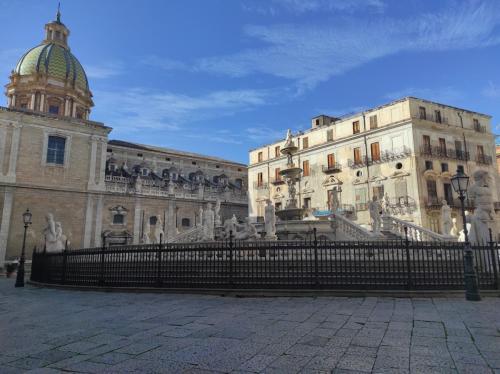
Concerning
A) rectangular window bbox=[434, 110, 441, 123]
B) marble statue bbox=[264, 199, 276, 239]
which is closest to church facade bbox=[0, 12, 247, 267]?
marble statue bbox=[264, 199, 276, 239]

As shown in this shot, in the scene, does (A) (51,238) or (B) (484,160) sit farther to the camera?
(B) (484,160)

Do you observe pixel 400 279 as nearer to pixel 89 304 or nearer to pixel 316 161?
pixel 89 304

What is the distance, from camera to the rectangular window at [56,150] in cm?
3238

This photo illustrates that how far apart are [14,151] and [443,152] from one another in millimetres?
37629

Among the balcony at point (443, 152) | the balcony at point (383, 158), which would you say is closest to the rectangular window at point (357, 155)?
the balcony at point (383, 158)

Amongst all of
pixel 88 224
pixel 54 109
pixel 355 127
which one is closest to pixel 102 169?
pixel 88 224

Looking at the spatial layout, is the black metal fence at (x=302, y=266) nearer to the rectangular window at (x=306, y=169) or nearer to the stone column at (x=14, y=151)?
the stone column at (x=14, y=151)

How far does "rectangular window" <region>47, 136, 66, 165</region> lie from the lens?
32375mm

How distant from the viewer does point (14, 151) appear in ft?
100

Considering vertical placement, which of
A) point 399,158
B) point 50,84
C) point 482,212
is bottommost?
point 482,212

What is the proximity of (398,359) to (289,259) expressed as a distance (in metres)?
5.24

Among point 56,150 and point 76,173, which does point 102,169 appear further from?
point 56,150

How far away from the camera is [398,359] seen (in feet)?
13.0

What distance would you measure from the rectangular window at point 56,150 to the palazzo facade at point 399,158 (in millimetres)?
24109
